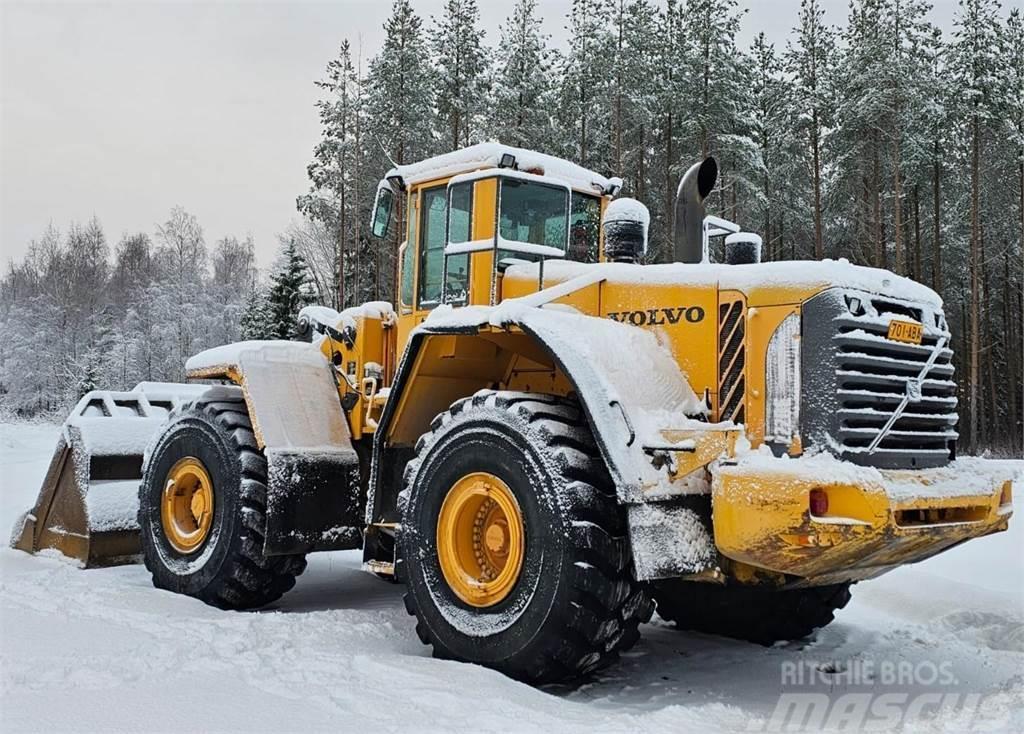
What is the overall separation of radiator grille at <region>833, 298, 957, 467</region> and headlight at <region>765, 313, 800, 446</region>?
20 cm

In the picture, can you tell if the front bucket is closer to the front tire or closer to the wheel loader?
the wheel loader

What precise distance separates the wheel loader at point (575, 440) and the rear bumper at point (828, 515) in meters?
0.01

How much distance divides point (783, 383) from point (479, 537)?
1884 mm

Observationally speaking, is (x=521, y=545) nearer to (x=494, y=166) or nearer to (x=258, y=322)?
(x=494, y=166)

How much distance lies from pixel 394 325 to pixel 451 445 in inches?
81.4

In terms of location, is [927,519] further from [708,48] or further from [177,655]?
[708,48]

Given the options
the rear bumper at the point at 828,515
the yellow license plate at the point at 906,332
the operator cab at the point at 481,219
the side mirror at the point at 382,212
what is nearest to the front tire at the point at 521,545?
the rear bumper at the point at 828,515

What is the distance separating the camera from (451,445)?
17.5 feet

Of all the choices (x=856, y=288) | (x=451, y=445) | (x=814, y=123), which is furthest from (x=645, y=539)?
(x=814, y=123)

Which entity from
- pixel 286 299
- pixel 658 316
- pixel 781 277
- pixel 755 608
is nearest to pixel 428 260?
pixel 658 316

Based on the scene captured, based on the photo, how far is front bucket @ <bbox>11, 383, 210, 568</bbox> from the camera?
7734 mm

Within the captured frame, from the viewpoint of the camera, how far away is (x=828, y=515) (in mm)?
4246

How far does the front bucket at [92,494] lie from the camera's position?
773 centimetres

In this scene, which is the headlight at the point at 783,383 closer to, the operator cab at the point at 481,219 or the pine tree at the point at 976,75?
the operator cab at the point at 481,219
